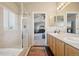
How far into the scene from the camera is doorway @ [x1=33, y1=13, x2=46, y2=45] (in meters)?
4.56

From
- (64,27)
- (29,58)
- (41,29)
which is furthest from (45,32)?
(29,58)

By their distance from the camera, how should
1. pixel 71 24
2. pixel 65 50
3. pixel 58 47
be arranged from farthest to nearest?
pixel 71 24 < pixel 58 47 < pixel 65 50

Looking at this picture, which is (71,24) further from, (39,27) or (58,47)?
(58,47)

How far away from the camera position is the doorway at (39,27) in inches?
180

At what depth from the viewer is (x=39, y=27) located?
4.59 meters

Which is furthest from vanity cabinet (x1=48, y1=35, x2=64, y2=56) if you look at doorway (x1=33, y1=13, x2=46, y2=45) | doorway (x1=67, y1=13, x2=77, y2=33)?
doorway (x1=67, y1=13, x2=77, y2=33)

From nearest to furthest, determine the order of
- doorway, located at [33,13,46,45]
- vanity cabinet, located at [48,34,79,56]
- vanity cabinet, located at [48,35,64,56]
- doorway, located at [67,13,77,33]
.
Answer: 1. vanity cabinet, located at [48,34,79,56]
2. vanity cabinet, located at [48,35,64,56]
3. doorway, located at [67,13,77,33]
4. doorway, located at [33,13,46,45]

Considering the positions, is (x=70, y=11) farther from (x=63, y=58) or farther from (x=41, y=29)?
(x=63, y=58)

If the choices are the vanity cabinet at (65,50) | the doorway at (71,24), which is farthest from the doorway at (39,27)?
the vanity cabinet at (65,50)

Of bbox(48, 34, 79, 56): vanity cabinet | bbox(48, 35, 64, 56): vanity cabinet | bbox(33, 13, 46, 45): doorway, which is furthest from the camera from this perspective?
bbox(33, 13, 46, 45): doorway

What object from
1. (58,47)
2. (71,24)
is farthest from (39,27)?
(58,47)

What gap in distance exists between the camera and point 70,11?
4078 millimetres

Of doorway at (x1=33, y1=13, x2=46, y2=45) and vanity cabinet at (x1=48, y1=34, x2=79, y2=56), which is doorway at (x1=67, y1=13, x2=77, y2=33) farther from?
vanity cabinet at (x1=48, y1=34, x2=79, y2=56)

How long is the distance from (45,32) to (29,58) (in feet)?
10.6
